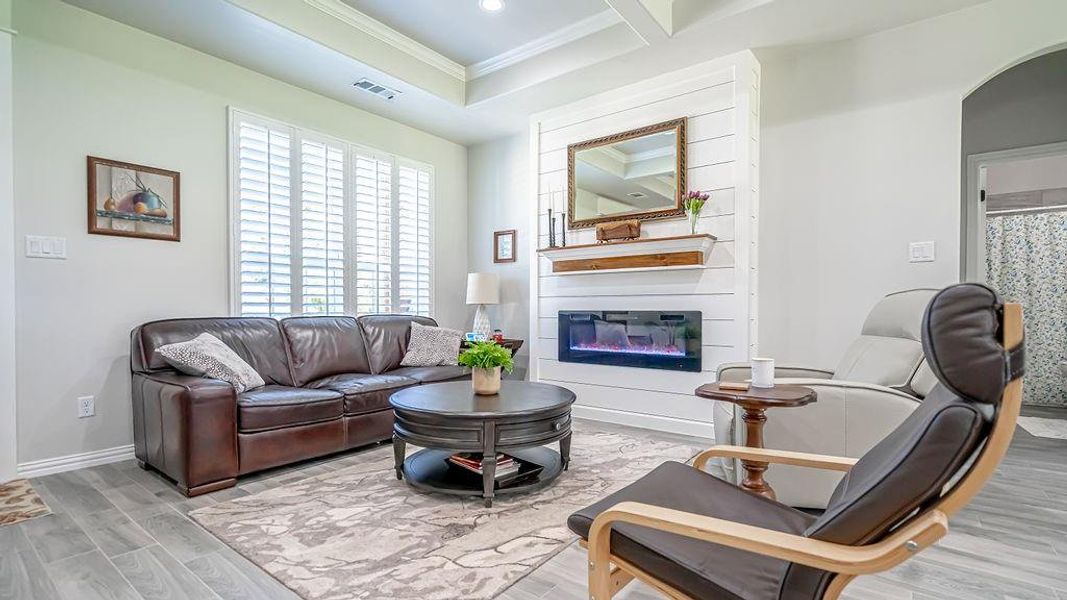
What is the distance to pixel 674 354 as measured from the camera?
3.94m

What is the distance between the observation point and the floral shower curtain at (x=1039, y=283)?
15.7 ft

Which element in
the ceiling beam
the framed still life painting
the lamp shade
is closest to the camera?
the ceiling beam

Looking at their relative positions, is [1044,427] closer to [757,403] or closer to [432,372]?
[757,403]

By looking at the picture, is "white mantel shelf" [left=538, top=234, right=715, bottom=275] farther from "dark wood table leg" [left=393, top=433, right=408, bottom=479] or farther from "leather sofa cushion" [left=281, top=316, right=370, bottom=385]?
"dark wood table leg" [left=393, top=433, right=408, bottom=479]

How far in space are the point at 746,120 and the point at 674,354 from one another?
6.01ft

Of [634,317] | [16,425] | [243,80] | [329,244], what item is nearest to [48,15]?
[243,80]

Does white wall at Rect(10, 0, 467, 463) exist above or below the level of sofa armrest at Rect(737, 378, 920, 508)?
above

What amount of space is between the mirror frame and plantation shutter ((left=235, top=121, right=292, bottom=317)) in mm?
2443

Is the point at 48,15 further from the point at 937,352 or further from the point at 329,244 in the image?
the point at 937,352

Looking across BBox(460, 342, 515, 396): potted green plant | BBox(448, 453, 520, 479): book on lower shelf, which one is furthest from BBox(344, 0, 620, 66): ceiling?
BBox(448, 453, 520, 479): book on lower shelf

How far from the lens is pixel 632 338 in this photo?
4.20 metres

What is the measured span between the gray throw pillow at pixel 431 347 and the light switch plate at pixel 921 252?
3485 millimetres

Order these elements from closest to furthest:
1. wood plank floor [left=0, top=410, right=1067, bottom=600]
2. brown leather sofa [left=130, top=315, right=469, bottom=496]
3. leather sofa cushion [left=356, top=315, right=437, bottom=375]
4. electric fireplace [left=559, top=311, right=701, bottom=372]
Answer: wood plank floor [left=0, top=410, right=1067, bottom=600] < brown leather sofa [left=130, top=315, right=469, bottom=496] < electric fireplace [left=559, top=311, right=701, bottom=372] < leather sofa cushion [left=356, top=315, right=437, bottom=375]

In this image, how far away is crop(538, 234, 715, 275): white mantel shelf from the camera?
12.3 feet
